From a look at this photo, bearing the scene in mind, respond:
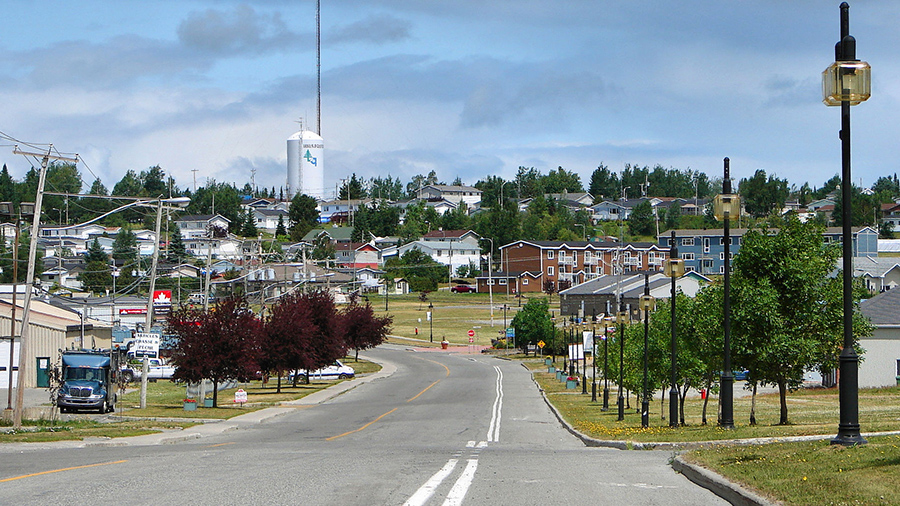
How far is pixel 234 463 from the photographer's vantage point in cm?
1659

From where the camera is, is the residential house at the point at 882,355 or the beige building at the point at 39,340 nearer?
the residential house at the point at 882,355

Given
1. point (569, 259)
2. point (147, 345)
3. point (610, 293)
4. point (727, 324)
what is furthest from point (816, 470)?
point (569, 259)

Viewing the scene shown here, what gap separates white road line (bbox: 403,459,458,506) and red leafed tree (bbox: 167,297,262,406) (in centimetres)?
2571

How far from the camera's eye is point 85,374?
1644 inches

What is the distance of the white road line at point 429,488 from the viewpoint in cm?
1127

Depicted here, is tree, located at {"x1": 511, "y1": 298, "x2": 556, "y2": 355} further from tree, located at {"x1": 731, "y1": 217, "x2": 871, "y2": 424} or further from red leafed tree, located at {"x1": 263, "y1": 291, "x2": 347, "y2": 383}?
tree, located at {"x1": 731, "y1": 217, "x2": 871, "y2": 424}

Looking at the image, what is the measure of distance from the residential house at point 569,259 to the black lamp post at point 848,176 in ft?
450

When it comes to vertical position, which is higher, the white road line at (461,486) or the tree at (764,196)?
the tree at (764,196)

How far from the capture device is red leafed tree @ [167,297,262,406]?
39781 millimetres

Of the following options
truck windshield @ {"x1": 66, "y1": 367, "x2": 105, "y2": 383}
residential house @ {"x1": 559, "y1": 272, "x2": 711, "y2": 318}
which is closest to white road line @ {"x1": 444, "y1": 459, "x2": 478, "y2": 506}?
truck windshield @ {"x1": 66, "y1": 367, "x2": 105, "y2": 383}

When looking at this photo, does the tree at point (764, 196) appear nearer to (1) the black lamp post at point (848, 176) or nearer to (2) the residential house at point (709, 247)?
(2) the residential house at point (709, 247)

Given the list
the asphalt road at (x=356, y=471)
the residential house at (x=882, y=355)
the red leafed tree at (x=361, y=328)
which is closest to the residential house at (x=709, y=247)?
the red leafed tree at (x=361, y=328)

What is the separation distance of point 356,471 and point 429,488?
101 inches

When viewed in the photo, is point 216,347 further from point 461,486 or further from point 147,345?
point 461,486
